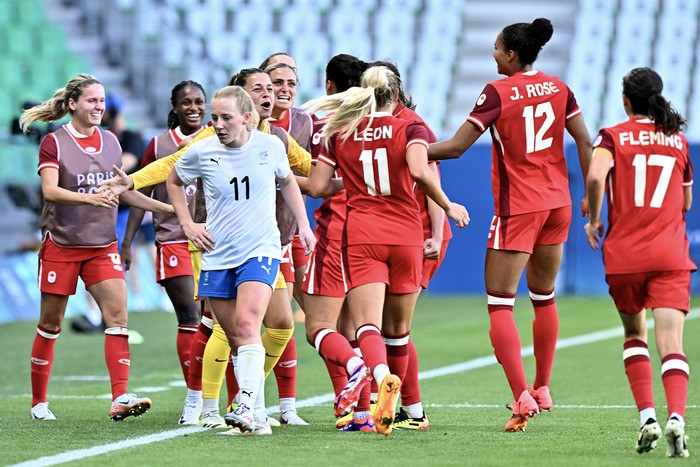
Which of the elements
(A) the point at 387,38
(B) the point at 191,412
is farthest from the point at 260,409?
(A) the point at 387,38

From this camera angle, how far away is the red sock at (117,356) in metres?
7.77

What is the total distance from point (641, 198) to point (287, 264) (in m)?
2.14

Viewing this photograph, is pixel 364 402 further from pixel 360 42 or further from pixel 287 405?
pixel 360 42

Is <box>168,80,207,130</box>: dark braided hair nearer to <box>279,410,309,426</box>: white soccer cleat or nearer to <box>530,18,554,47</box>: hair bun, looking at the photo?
<box>279,410,309,426</box>: white soccer cleat

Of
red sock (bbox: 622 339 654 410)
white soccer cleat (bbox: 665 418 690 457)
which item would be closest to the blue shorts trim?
red sock (bbox: 622 339 654 410)

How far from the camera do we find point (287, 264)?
739 centimetres

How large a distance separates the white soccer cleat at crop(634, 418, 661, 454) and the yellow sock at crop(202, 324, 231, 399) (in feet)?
7.59

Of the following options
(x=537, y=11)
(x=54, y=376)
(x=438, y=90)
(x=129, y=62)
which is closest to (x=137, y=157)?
(x=54, y=376)

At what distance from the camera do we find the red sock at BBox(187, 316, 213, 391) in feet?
25.0

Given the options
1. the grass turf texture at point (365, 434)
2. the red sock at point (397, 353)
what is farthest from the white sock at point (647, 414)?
the red sock at point (397, 353)

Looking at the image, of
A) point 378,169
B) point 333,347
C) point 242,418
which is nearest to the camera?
point 242,418

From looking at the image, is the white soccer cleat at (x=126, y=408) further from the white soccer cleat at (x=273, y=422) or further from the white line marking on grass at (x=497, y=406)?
the white line marking on grass at (x=497, y=406)

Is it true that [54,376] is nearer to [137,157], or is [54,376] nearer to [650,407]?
[137,157]

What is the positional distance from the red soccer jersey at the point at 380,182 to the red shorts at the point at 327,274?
148 mm
